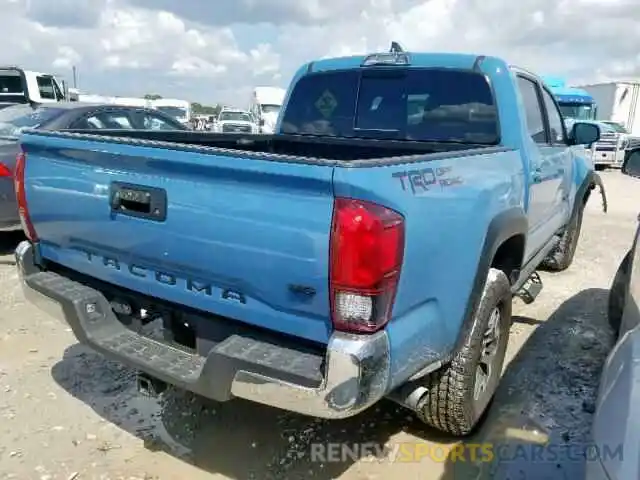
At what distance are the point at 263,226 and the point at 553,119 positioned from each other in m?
3.51

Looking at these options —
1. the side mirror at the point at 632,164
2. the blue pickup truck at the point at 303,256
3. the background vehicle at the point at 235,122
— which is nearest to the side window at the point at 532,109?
the blue pickup truck at the point at 303,256

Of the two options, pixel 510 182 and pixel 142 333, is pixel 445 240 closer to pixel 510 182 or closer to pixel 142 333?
pixel 510 182

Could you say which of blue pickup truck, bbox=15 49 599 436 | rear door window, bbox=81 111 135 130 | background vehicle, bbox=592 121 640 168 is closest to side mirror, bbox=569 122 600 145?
blue pickup truck, bbox=15 49 599 436

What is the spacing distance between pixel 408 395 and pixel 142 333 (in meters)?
1.30

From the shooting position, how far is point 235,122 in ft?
87.1

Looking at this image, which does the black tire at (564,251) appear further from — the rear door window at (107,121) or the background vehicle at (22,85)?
the background vehicle at (22,85)

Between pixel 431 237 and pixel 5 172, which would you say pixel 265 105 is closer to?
pixel 5 172

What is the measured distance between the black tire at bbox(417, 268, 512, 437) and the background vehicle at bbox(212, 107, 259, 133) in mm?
23092

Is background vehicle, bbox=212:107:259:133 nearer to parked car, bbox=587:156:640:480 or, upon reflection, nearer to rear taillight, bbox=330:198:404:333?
rear taillight, bbox=330:198:404:333

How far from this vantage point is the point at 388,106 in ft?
12.9

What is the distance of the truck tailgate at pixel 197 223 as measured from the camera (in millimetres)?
2062

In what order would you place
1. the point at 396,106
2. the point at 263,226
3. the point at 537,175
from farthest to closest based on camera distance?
the point at 396,106
the point at 537,175
the point at 263,226

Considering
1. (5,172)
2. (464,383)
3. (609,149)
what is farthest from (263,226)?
(609,149)

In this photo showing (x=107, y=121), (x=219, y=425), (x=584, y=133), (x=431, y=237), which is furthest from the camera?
(x=107, y=121)
